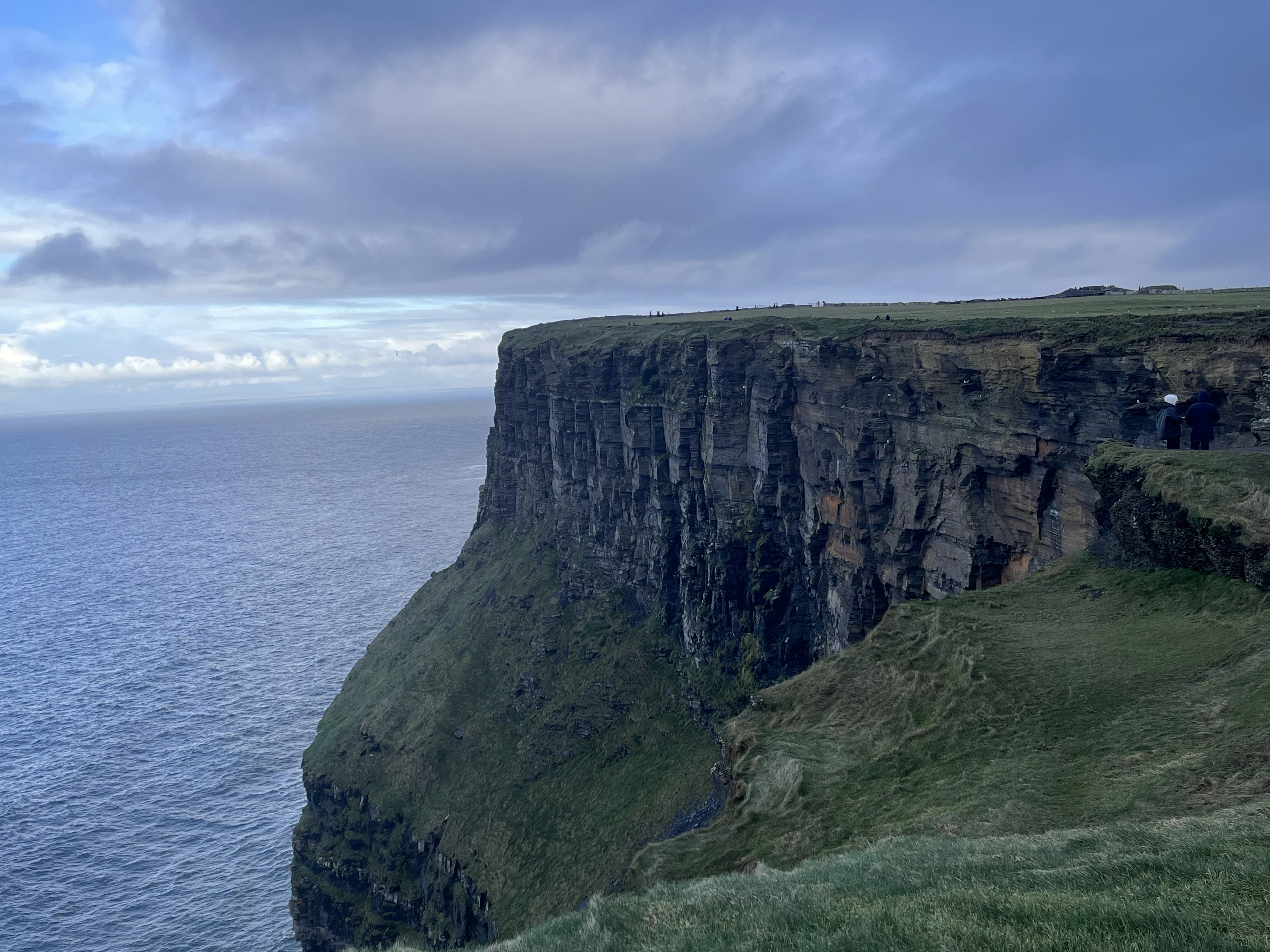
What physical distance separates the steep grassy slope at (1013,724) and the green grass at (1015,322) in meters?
9.35

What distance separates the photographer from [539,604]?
73.4 m

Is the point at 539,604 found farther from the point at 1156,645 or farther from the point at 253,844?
the point at 1156,645

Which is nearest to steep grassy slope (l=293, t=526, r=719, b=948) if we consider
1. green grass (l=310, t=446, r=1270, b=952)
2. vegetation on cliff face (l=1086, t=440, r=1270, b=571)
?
green grass (l=310, t=446, r=1270, b=952)

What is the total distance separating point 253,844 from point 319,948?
463 inches

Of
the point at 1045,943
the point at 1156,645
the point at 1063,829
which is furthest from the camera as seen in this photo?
the point at 1156,645

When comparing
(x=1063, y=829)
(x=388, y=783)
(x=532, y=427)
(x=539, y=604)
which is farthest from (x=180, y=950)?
(x=1063, y=829)

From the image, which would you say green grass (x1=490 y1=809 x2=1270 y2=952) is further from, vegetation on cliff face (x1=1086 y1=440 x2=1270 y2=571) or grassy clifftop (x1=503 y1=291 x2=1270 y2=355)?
grassy clifftop (x1=503 y1=291 x2=1270 y2=355)

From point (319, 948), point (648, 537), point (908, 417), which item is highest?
point (908, 417)

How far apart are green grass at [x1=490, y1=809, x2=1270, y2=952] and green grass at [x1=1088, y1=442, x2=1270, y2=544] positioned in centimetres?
1097

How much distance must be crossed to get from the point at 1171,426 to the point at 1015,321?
10.9 m

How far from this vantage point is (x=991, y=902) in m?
11.5

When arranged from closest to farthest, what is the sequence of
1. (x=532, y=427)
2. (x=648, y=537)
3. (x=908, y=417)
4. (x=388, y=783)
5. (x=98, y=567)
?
(x=908, y=417), (x=388, y=783), (x=648, y=537), (x=532, y=427), (x=98, y=567)

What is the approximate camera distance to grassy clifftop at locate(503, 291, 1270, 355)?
98.8ft

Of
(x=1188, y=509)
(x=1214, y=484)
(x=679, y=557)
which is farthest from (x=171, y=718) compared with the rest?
(x=1214, y=484)
